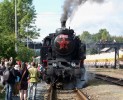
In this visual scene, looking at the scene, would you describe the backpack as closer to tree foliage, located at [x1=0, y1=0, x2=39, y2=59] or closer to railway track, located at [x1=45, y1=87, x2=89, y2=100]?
railway track, located at [x1=45, y1=87, x2=89, y2=100]

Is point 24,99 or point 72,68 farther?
point 72,68

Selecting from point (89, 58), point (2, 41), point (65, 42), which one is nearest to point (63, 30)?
point (65, 42)

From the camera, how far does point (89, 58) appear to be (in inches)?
3551

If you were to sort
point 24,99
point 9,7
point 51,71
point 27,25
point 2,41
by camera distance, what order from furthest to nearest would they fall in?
point 9,7, point 27,25, point 2,41, point 51,71, point 24,99

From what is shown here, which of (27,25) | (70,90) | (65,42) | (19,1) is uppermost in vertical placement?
(19,1)

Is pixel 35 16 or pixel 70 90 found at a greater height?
pixel 35 16

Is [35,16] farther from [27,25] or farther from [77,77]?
[77,77]

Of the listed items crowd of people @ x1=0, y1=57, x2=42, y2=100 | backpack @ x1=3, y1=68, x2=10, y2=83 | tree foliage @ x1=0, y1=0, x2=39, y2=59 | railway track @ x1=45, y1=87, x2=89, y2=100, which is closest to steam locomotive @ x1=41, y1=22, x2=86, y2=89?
railway track @ x1=45, y1=87, x2=89, y2=100

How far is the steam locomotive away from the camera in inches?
900

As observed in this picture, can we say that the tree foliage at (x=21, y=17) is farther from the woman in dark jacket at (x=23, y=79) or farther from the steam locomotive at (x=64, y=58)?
the woman in dark jacket at (x=23, y=79)

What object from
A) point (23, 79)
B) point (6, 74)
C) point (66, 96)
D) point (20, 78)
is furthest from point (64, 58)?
point (6, 74)

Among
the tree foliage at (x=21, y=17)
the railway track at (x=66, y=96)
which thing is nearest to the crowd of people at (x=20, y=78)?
Answer: the railway track at (x=66, y=96)

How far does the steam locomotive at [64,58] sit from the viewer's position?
2286 centimetres

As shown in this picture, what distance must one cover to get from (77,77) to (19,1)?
113 feet
